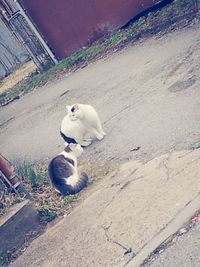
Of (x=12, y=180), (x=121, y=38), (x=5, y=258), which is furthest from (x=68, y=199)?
(x=121, y=38)

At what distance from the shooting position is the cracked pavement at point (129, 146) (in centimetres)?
471

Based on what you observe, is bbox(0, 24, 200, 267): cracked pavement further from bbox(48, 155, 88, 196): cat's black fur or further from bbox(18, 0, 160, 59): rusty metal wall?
bbox(18, 0, 160, 59): rusty metal wall

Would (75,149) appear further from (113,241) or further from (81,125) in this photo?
(113,241)

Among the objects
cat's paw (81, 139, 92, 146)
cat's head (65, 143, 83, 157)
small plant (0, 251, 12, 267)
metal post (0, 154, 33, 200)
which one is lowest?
cat's paw (81, 139, 92, 146)

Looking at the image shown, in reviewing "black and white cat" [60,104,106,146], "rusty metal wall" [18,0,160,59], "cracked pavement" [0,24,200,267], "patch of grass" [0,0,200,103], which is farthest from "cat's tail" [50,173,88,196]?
"rusty metal wall" [18,0,160,59]

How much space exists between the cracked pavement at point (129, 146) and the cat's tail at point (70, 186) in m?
0.19

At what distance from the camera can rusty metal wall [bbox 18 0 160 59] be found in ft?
44.2

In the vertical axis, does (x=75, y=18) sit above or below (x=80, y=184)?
above

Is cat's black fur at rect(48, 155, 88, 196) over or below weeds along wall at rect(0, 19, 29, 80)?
below

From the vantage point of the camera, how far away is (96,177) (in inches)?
246

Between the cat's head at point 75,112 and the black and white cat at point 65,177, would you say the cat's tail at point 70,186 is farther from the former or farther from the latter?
the cat's head at point 75,112

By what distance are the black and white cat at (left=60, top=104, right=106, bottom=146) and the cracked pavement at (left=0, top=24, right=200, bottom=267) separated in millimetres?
188

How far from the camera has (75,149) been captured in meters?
6.98

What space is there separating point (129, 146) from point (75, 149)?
901mm
